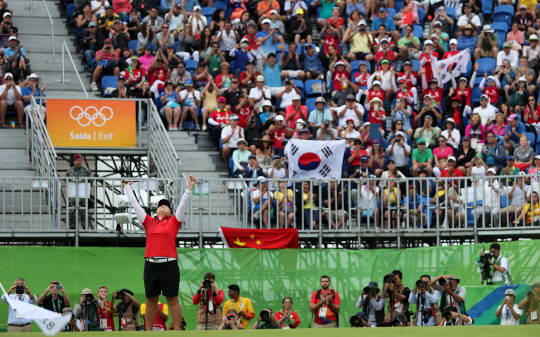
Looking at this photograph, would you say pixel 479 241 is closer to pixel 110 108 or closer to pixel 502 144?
pixel 502 144

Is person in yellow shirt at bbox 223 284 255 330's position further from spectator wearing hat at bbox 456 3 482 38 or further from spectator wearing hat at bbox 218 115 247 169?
spectator wearing hat at bbox 456 3 482 38

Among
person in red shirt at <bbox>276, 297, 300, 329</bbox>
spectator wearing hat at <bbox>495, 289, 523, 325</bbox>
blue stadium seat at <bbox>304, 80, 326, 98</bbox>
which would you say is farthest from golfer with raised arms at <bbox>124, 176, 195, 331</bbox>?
blue stadium seat at <bbox>304, 80, 326, 98</bbox>

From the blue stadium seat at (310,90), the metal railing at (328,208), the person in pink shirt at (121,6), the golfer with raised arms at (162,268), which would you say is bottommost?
the golfer with raised arms at (162,268)

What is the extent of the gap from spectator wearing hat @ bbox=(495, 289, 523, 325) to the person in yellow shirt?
4251 millimetres

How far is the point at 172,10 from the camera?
75.8 feet

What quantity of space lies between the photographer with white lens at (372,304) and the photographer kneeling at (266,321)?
59.8 inches

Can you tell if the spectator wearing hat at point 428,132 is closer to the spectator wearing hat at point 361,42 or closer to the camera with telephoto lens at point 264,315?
the spectator wearing hat at point 361,42

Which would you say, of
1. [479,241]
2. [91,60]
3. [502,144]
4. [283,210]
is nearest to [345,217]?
[283,210]

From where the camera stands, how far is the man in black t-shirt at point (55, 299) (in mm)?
15117

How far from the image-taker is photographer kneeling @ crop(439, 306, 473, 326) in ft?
46.9

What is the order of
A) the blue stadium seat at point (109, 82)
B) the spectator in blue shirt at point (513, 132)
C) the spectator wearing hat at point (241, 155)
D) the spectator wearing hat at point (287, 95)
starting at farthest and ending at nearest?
the spectator wearing hat at point (287, 95)
the blue stadium seat at point (109, 82)
the spectator in blue shirt at point (513, 132)
the spectator wearing hat at point (241, 155)

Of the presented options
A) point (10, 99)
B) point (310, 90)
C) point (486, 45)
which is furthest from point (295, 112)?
point (10, 99)

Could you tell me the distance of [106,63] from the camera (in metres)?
21.7

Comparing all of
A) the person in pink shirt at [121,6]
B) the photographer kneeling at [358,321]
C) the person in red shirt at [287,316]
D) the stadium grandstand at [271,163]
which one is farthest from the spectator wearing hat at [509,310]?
the person in pink shirt at [121,6]
